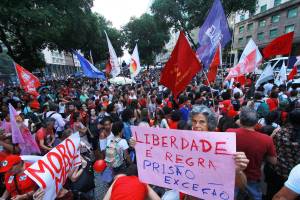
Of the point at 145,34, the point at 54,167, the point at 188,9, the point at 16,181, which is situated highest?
the point at 145,34

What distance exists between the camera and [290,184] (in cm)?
162

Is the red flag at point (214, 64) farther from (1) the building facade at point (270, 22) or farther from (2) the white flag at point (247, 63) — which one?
(1) the building facade at point (270, 22)

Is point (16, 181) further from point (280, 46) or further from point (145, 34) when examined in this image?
point (145, 34)

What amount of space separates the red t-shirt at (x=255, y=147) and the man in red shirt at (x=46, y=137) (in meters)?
3.74

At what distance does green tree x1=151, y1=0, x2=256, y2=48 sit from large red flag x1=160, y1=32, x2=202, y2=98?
24481 millimetres

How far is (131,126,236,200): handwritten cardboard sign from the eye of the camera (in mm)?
1741

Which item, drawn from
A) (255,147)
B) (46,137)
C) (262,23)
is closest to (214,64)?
(255,147)

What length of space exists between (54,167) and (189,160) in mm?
1543

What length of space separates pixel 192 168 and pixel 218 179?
0.25 meters

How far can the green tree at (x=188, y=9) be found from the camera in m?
25.5

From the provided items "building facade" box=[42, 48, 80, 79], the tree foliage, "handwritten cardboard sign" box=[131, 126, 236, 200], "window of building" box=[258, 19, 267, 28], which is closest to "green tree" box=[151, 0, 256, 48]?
"window of building" box=[258, 19, 267, 28]

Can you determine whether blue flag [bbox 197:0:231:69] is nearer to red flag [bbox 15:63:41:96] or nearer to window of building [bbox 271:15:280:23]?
red flag [bbox 15:63:41:96]

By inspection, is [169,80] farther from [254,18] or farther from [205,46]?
[254,18]

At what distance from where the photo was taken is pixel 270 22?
3178 cm
